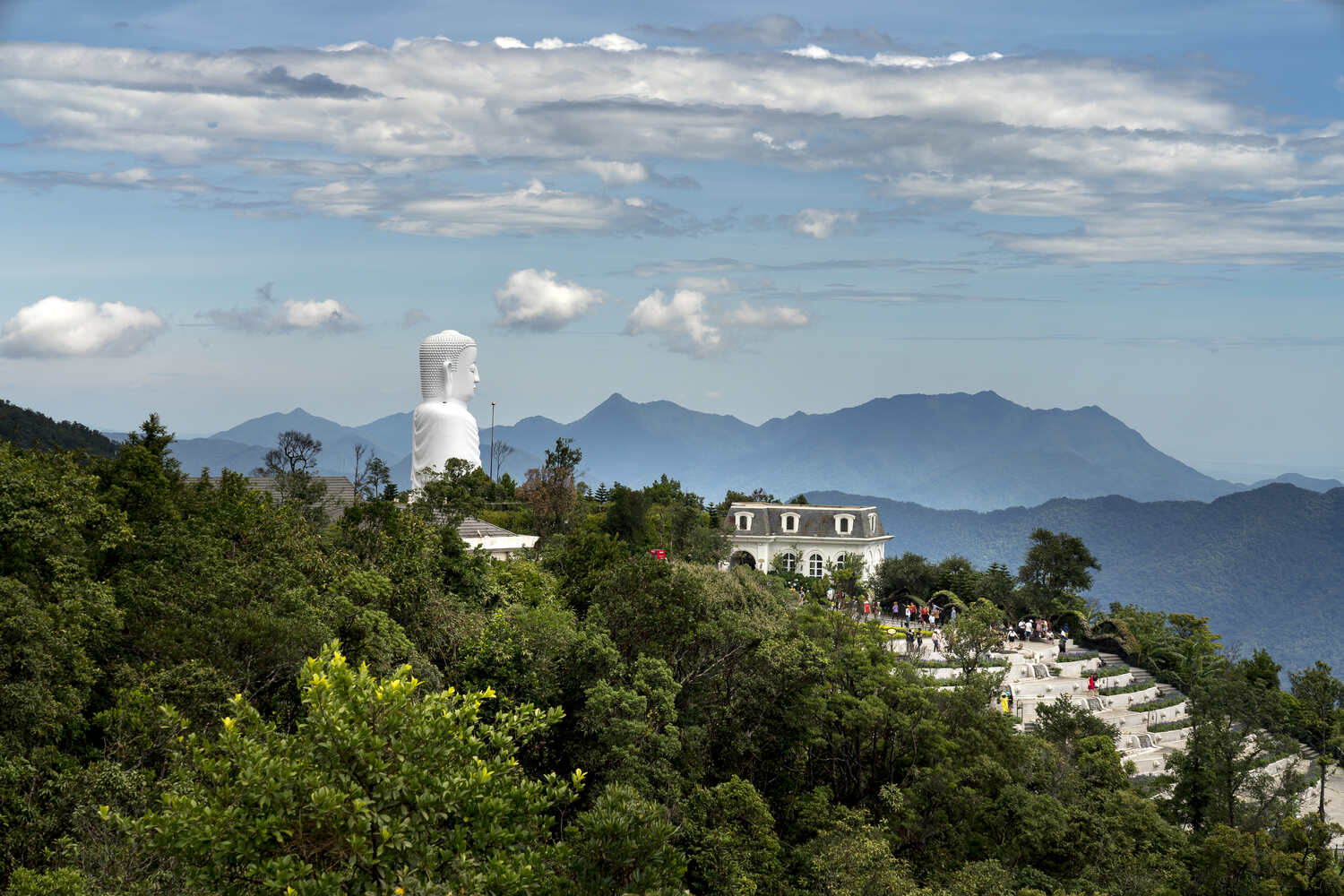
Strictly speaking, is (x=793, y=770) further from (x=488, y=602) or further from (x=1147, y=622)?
(x=1147, y=622)

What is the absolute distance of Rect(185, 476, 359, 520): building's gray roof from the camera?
47000 millimetres

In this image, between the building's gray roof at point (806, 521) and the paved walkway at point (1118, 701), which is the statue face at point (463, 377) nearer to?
the building's gray roof at point (806, 521)

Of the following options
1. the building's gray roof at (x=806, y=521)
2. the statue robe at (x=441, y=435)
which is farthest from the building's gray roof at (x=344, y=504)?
the building's gray roof at (x=806, y=521)

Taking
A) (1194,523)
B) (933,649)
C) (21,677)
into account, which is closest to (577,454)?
(933,649)

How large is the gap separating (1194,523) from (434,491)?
611 feet

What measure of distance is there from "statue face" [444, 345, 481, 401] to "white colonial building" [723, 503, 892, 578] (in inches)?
633

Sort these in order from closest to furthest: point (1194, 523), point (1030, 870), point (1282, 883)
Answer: point (1282, 883) < point (1030, 870) < point (1194, 523)

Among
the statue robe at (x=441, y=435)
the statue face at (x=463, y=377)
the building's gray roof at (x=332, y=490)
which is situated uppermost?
the statue face at (x=463, y=377)

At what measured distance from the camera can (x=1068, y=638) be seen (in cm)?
5481

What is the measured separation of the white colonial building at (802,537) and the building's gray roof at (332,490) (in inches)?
829

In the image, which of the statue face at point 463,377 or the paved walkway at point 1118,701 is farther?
the statue face at point 463,377

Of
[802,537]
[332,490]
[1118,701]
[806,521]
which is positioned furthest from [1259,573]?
[332,490]

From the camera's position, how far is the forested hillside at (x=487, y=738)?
13.3m

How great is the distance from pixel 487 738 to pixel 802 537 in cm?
4681
